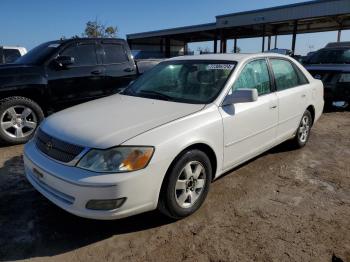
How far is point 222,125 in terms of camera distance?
3.53m

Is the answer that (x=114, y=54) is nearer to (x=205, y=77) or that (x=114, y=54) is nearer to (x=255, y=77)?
(x=205, y=77)

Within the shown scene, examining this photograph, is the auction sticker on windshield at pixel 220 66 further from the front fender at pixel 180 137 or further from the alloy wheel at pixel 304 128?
the alloy wheel at pixel 304 128

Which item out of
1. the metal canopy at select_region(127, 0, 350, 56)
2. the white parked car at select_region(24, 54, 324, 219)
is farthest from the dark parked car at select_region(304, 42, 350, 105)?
the metal canopy at select_region(127, 0, 350, 56)

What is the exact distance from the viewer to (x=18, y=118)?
5.76m

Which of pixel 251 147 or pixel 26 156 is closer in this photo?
pixel 26 156

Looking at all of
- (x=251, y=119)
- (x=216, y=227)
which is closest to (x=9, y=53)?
(x=251, y=119)

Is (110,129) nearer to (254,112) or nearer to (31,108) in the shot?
(254,112)

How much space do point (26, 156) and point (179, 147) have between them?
1573mm

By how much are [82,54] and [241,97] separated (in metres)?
Result: 4.03

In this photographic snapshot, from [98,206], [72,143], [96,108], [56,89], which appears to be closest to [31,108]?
[56,89]

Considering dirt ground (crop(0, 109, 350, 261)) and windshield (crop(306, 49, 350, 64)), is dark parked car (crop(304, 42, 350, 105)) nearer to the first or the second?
windshield (crop(306, 49, 350, 64))

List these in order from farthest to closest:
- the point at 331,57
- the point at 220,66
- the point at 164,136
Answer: the point at 331,57 → the point at 220,66 → the point at 164,136

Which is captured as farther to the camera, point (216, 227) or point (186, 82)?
point (186, 82)

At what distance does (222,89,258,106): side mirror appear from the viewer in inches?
141
